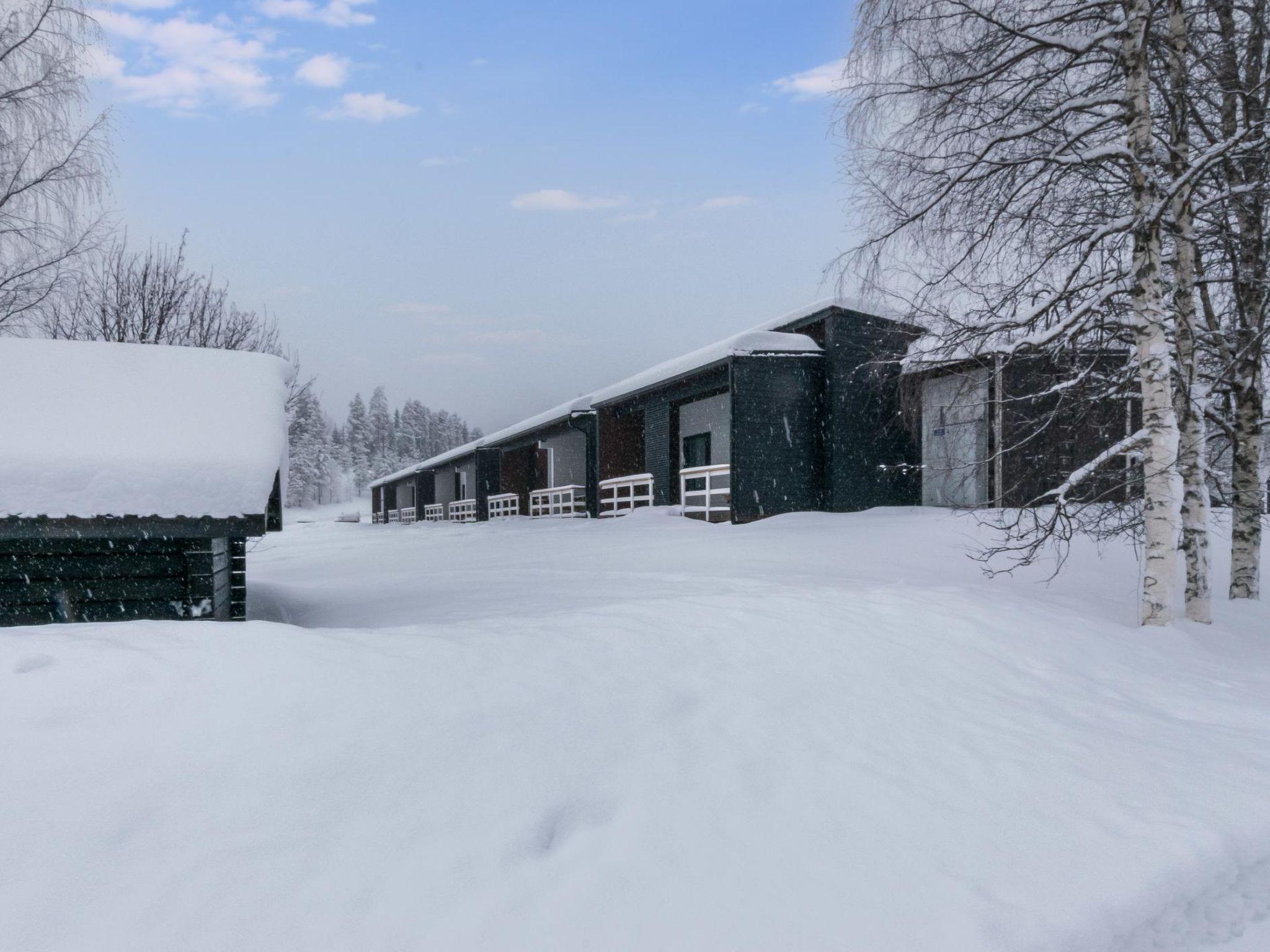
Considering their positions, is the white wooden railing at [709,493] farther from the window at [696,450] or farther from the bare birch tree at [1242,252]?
the bare birch tree at [1242,252]

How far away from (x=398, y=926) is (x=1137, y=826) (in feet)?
10.1

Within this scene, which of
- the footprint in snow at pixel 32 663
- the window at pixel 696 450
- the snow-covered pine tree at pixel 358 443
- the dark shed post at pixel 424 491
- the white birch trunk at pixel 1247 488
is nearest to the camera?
the footprint in snow at pixel 32 663

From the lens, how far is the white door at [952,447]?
553 inches

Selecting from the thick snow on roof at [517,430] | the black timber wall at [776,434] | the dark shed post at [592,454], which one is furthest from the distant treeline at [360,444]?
the black timber wall at [776,434]

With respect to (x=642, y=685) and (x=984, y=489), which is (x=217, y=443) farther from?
(x=984, y=489)

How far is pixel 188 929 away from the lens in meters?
2.26

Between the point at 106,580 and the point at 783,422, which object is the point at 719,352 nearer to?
the point at 783,422

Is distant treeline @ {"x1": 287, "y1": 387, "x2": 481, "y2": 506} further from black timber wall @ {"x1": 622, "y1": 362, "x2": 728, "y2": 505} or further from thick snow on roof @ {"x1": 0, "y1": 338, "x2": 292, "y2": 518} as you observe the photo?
thick snow on roof @ {"x1": 0, "y1": 338, "x2": 292, "y2": 518}

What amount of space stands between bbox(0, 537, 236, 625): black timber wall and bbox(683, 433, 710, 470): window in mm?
14215

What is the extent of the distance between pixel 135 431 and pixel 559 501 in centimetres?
1894

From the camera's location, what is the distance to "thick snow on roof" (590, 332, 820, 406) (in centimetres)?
1465

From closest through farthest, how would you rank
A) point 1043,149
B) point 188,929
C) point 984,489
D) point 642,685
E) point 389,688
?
point 188,929 → point 389,688 → point 642,685 → point 1043,149 → point 984,489

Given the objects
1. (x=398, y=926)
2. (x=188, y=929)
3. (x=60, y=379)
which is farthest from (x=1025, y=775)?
(x=60, y=379)

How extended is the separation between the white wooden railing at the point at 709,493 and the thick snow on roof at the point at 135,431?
33.1 feet
